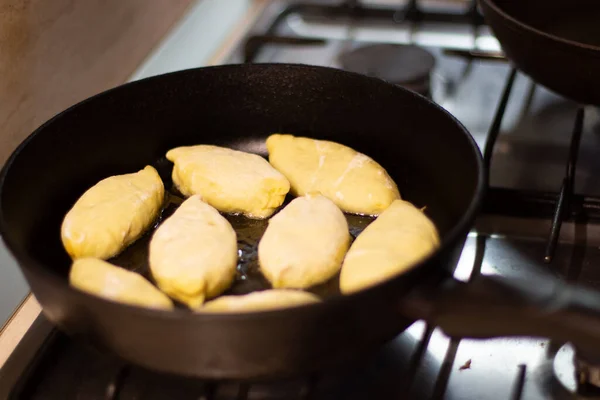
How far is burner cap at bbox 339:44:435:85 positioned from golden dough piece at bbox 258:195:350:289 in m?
0.35

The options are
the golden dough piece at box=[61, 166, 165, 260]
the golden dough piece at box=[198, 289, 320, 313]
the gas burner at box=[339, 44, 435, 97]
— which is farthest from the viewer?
the gas burner at box=[339, 44, 435, 97]

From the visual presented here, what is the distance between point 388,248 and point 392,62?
1.53 ft

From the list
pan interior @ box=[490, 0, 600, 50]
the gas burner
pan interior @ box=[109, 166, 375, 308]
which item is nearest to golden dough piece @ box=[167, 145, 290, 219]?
pan interior @ box=[109, 166, 375, 308]

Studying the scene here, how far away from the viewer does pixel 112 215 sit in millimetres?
693

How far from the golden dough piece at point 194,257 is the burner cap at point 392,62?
16.1 inches

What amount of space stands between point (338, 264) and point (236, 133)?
27 centimetres

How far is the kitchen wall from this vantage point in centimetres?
75

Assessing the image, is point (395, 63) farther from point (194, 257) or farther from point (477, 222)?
point (194, 257)

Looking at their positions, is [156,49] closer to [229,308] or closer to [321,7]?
[321,7]

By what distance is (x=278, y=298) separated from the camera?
0.56 meters

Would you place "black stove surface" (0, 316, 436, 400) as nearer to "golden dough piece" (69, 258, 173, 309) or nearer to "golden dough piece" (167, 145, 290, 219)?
"golden dough piece" (69, 258, 173, 309)

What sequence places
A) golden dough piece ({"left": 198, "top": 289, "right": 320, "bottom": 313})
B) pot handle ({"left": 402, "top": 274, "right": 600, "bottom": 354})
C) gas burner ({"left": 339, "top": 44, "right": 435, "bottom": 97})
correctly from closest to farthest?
pot handle ({"left": 402, "top": 274, "right": 600, "bottom": 354}), golden dough piece ({"left": 198, "top": 289, "right": 320, "bottom": 313}), gas burner ({"left": 339, "top": 44, "right": 435, "bottom": 97})

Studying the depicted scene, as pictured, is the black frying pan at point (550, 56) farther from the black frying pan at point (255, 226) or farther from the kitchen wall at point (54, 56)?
the kitchen wall at point (54, 56)

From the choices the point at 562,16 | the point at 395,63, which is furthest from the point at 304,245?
the point at 562,16
